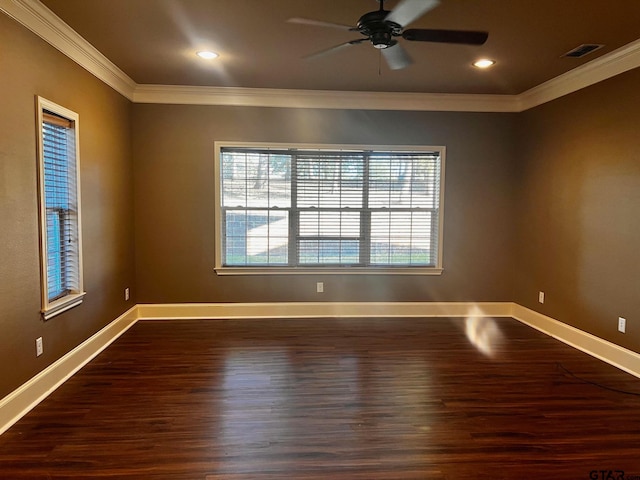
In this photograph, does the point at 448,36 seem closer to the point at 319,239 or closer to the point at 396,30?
the point at 396,30

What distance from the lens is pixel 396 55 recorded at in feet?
8.61

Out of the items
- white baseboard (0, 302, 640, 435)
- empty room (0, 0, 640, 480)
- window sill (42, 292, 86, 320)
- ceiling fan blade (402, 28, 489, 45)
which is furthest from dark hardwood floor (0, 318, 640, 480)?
ceiling fan blade (402, 28, 489, 45)

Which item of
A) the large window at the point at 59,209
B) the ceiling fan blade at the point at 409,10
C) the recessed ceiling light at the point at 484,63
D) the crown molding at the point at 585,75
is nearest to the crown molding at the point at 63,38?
the large window at the point at 59,209

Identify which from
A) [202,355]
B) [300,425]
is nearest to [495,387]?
[300,425]

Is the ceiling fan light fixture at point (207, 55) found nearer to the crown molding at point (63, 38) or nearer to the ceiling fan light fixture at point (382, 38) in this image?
the crown molding at point (63, 38)

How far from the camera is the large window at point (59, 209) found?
2.71 m

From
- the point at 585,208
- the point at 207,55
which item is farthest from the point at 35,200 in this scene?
the point at 585,208

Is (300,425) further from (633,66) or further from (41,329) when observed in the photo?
(633,66)

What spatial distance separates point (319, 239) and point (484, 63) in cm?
248

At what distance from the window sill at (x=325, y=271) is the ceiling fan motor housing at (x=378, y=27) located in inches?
110

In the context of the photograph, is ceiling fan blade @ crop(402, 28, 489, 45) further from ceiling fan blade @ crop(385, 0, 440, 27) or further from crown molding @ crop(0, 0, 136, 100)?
crown molding @ crop(0, 0, 136, 100)

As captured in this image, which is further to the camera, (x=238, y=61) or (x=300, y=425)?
(x=238, y=61)

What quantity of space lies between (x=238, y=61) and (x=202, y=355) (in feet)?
8.69

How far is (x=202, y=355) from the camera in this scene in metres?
3.50
